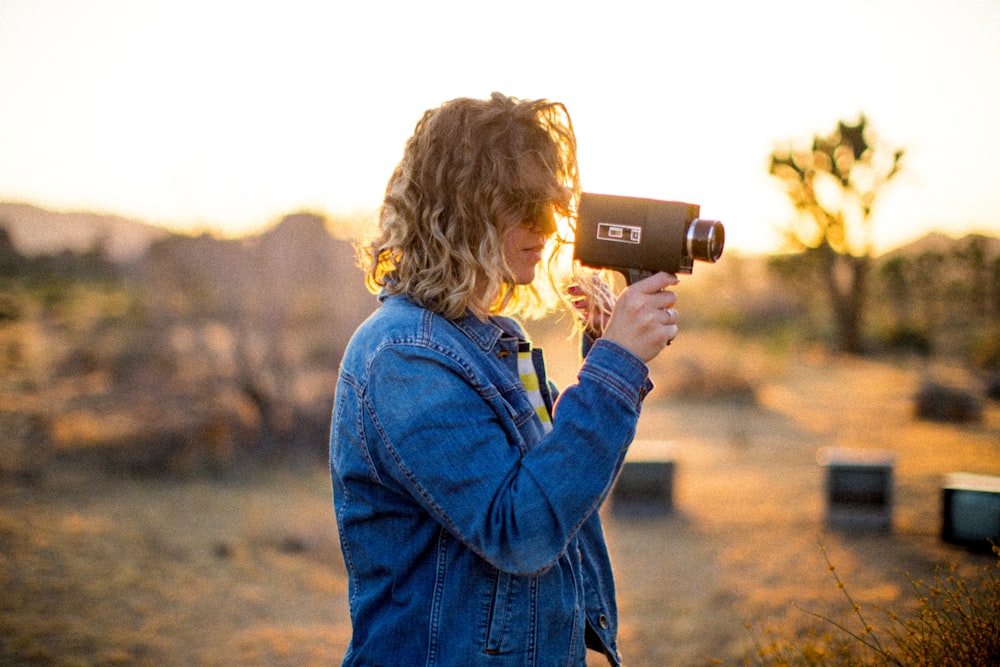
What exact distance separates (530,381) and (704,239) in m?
0.43

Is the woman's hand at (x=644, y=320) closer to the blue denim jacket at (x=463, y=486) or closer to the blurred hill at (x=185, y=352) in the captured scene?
the blue denim jacket at (x=463, y=486)

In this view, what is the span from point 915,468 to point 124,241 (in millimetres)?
9103

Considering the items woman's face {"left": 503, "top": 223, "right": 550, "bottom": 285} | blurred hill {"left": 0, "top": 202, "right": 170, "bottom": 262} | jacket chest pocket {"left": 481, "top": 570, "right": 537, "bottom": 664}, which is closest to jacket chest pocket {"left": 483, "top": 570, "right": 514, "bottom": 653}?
jacket chest pocket {"left": 481, "top": 570, "right": 537, "bottom": 664}

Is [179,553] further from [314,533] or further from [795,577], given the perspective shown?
[795,577]

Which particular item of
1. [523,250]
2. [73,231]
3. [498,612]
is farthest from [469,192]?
[73,231]

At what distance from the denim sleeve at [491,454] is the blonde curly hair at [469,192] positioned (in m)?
0.19

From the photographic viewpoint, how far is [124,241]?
29.1ft

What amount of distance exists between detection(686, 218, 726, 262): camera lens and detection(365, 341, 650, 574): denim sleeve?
1.17ft

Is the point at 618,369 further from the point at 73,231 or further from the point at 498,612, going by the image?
the point at 73,231

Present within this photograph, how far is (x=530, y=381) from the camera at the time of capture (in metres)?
1.48

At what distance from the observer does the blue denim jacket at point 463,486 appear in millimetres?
1108

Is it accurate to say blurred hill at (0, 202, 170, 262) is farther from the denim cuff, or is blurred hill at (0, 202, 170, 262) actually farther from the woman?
the denim cuff

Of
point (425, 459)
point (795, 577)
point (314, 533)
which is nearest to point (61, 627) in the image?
point (314, 533)

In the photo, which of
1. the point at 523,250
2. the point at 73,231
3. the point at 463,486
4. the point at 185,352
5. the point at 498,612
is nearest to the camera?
the point at 463,486
